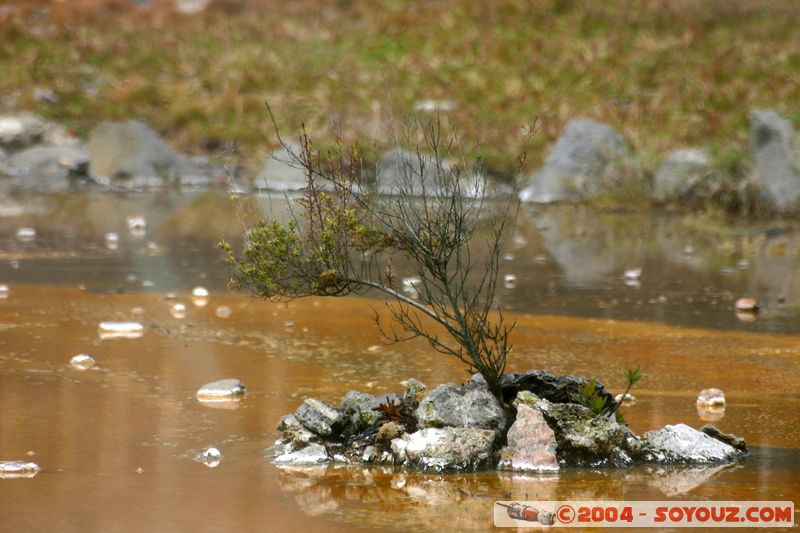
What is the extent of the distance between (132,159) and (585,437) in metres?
17.5

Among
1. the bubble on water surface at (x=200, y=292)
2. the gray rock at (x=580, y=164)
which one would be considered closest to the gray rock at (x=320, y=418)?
the bubble on water surface at (x=200, y=292)

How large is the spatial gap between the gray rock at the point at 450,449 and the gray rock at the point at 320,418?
1.24ft

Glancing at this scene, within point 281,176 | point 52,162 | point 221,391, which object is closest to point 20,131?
point 52,162

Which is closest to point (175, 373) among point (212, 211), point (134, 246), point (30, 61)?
point (134, 246)

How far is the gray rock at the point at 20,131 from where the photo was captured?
79.4ft

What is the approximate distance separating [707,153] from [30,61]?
16.1 metres

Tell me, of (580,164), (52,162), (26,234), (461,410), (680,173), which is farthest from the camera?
(52,162)

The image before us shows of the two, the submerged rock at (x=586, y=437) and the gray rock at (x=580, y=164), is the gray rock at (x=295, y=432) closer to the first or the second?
the submerged rock at (x=586, y=437)

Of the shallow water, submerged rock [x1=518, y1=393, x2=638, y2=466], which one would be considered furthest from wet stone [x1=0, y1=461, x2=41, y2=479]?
submerged rock [x1=518, y1=393, x2=638, y2=466]

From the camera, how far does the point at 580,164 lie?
65.4 ft

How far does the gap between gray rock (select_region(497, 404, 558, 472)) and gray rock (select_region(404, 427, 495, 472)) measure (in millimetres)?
105

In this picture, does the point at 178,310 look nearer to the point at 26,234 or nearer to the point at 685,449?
the point at 685,449

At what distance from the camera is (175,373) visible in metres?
8.18

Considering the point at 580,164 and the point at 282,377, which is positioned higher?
the point at 580,164
